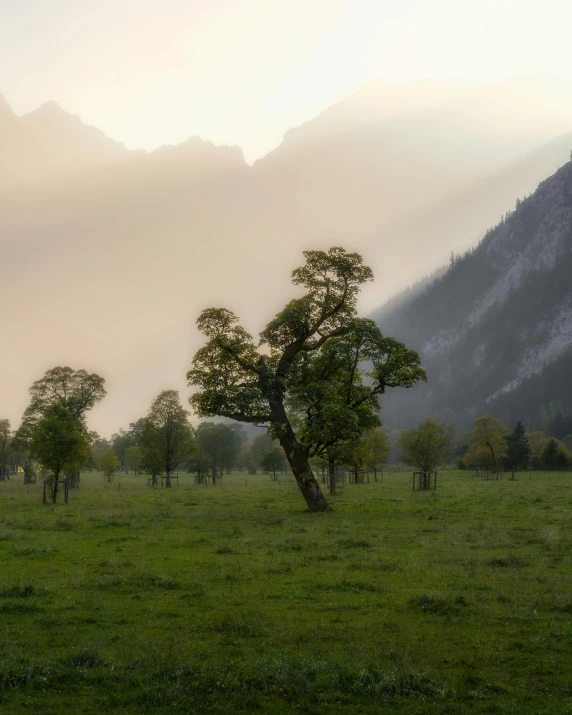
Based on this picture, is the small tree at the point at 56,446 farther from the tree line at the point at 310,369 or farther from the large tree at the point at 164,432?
the large tree at the point at 164,432

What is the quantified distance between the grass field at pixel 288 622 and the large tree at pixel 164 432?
60646 mm

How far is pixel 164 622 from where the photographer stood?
1472cm

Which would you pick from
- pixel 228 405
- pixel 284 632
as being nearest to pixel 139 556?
pixel 284 632

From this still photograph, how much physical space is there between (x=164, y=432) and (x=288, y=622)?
257 ft

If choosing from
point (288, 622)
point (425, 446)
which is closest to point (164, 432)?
point (425, 446)

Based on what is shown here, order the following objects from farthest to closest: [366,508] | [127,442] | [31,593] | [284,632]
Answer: [127,442] < [366,508] < [31,593] < [284,632]

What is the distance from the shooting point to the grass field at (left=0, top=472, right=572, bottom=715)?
415 inches

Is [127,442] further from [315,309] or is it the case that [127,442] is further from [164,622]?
[164,622]

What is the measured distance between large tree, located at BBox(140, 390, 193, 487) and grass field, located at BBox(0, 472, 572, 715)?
2388 inches

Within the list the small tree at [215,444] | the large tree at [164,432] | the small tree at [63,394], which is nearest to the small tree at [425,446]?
the large tree at [164,432]

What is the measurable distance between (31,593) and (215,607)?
18.9ft

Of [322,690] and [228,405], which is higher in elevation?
[228,405]

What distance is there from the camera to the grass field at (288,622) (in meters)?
10.5

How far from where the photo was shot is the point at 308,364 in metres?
45.3
